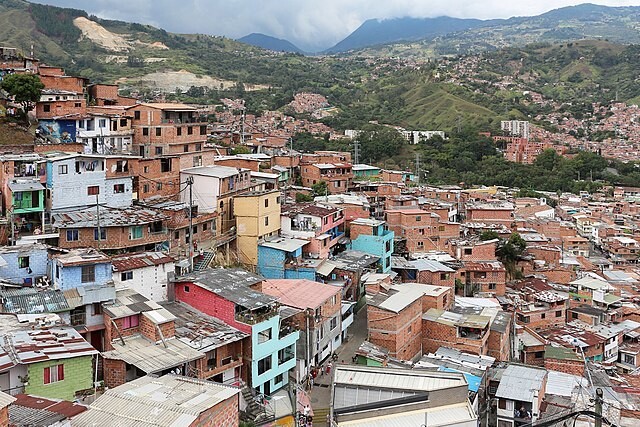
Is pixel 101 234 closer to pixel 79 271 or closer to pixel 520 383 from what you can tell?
pixel 79 271

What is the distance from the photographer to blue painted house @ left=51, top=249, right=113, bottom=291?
13.6 m

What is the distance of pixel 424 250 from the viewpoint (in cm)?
2683

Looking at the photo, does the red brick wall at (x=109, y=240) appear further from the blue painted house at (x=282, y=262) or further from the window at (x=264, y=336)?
the window at (x=264, y=336)

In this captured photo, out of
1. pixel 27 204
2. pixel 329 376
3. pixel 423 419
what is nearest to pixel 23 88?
pixel 27 204

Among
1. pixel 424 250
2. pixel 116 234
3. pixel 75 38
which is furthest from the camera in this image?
pixel 75 38

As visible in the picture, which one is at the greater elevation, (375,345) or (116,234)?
(116,234)

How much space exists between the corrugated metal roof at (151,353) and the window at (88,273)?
5.35 ft

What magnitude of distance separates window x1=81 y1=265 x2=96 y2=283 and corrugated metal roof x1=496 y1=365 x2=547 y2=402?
9550 mm

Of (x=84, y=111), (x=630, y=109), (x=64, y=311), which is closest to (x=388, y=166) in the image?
(x=84, y=111)

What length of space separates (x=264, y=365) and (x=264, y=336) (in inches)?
25.8

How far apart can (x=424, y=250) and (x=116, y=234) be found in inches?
546

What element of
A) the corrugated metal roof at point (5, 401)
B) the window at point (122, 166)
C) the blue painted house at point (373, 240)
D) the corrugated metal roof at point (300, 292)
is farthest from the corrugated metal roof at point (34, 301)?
the blue painted house at point (373, 240)

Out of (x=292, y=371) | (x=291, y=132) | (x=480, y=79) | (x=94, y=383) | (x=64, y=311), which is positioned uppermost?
(x=480, y=79)

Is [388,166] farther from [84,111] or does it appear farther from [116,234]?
[116,234]
